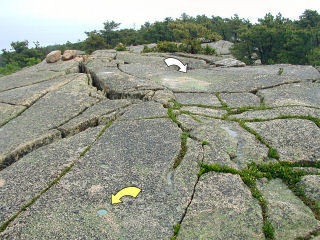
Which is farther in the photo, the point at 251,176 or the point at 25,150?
the point at 25,150

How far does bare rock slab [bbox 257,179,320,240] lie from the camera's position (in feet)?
5.46

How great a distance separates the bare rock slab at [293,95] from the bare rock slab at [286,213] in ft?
6.27

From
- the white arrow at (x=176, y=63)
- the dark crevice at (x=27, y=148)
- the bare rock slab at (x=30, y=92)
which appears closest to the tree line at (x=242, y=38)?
the white arrow at (x=176, y=63)

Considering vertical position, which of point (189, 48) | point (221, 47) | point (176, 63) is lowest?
point (221, 47)

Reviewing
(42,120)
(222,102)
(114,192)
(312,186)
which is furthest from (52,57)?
(312,186)

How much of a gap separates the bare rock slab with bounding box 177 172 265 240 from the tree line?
787 cm

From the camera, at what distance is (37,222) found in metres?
1.81

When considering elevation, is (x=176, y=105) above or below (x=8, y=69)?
above

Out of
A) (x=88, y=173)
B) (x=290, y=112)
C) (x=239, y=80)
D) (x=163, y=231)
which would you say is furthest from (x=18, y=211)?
(x=239, y=80)

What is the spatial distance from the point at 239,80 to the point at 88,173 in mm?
3621

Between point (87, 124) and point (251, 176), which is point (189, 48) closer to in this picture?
point (87, 124)

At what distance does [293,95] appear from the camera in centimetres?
402

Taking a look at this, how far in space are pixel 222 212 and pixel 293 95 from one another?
2.86 m

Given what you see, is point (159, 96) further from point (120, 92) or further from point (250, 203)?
point (250, 203)
